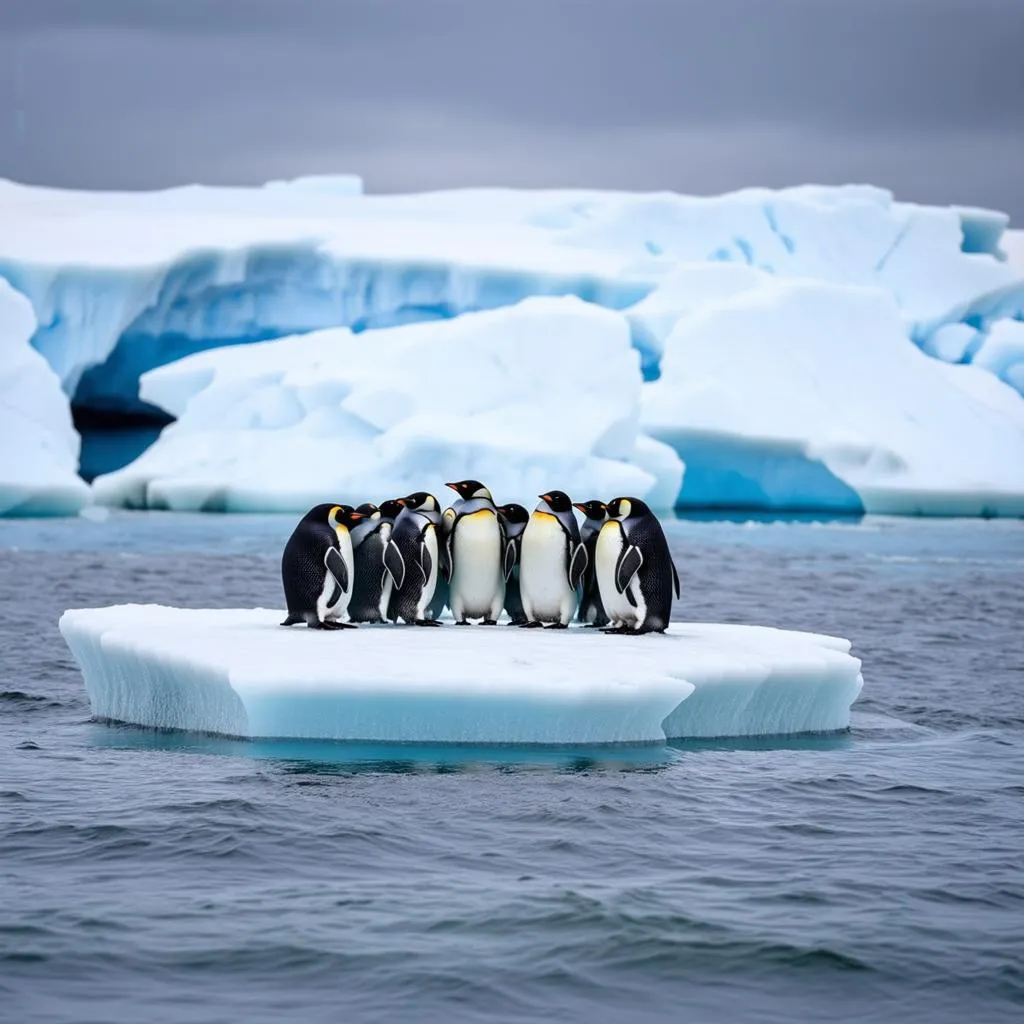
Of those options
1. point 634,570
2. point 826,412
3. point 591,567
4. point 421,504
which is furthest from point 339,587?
point 826,412

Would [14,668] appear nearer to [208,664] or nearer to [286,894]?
[208,664]

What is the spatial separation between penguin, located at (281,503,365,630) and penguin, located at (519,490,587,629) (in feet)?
2.96

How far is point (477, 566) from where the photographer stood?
8805 mm

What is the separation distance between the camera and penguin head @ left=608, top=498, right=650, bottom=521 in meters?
8.49

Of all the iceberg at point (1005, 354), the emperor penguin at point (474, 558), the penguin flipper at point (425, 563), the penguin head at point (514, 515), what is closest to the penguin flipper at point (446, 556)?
the emperor penguin at point (474, 558)

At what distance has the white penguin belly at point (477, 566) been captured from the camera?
871 cm

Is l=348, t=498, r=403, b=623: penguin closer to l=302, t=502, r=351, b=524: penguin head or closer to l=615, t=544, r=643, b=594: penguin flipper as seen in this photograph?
l=302, t=502, r=351, b=524: penguin head

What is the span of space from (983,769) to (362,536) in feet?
10.5

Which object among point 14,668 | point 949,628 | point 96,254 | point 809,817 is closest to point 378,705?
point 809,817

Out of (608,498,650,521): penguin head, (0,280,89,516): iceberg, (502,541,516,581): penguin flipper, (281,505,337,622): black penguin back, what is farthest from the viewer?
(0,280,89,516): iceberg

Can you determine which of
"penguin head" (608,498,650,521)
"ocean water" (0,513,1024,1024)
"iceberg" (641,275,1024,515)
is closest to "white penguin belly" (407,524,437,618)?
"penguin head" (608,498,650,521)

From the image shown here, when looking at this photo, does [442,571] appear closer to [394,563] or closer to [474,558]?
[474,558]

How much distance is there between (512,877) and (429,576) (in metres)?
3.56

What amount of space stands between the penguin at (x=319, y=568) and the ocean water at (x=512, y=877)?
108cm
